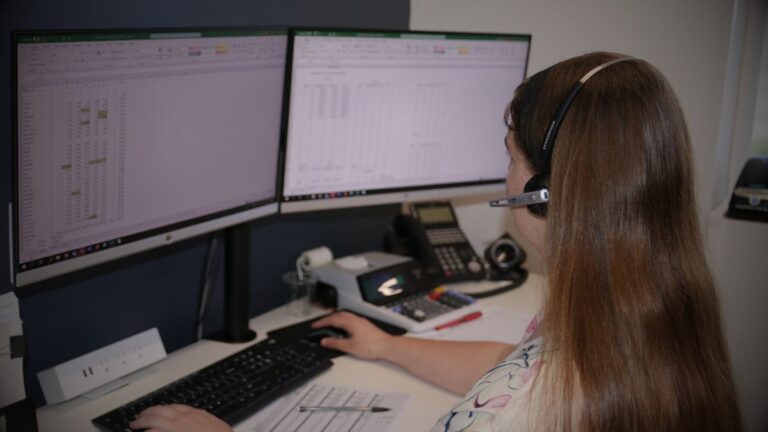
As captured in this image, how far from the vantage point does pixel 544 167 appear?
0.96 metres

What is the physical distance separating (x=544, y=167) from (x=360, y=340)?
623 millimetres

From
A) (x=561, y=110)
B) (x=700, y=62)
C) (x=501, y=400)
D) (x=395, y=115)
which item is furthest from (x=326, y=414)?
(x=700, y=62)

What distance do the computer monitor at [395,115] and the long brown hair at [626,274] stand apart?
738 millimetres

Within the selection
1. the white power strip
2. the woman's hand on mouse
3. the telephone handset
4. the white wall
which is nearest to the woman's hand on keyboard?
the white power strip

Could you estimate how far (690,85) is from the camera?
1.83m

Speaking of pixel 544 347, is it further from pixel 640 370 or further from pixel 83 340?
pixel 83 340

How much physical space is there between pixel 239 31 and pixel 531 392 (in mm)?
802

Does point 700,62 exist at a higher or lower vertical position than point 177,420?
higher

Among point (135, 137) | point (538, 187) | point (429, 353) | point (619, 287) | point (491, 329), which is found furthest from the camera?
point (491, 329)

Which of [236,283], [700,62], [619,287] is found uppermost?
[700,62]

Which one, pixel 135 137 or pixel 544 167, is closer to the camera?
pixel 544 167

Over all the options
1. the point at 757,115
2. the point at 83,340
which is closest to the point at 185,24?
the point at 83,340

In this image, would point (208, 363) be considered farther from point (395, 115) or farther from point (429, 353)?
point (395, 115)

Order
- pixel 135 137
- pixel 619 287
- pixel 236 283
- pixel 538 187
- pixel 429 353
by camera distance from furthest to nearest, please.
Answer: pixel 236 283, pixel 429 353, pixel 135 137, pixel 538 187, pixel 619 287
